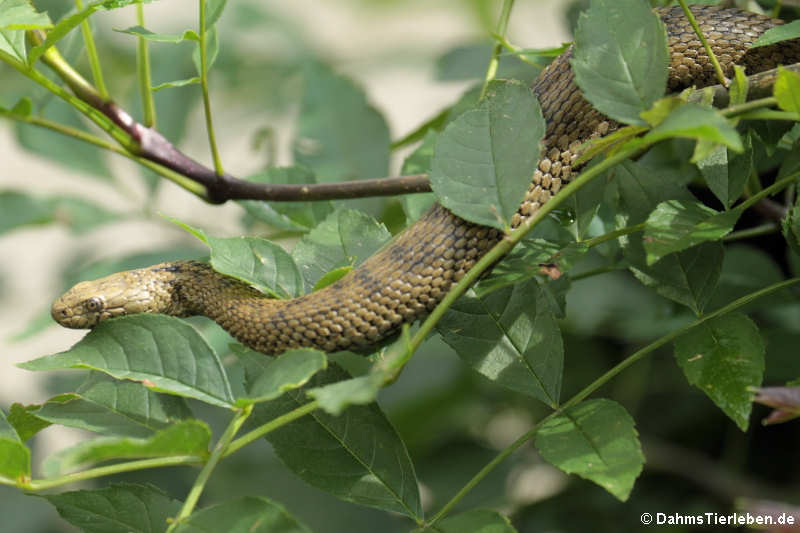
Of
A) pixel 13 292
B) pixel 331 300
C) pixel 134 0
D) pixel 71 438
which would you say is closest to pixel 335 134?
pixel 331 300

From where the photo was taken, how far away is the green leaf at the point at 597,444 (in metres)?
0.93

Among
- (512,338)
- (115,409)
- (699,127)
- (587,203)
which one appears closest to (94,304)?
(115,409)

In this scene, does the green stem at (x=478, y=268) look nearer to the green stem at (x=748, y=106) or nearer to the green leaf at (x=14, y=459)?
the green stem at (x=748, y=106)

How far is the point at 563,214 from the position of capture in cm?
132

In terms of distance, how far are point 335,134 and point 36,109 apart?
0.69 m

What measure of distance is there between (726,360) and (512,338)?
0.30m

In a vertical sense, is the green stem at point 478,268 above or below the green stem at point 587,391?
above

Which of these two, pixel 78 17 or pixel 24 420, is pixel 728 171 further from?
pixel 24 420

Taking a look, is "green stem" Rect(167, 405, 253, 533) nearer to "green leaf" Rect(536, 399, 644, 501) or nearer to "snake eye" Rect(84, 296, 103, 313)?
"green leaf" Rect(536, 399, 644, 501)

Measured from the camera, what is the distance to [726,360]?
3.50ft

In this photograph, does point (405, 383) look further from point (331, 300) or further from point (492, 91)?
point (492, 91)

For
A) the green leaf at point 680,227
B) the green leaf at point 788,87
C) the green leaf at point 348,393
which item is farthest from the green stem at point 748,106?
the green leaf at point 348,393

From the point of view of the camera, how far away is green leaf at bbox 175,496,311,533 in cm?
90

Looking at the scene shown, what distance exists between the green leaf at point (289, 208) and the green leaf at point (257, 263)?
0.33 meters
